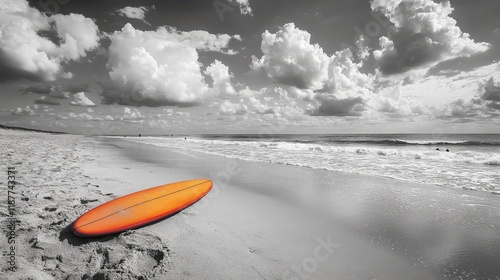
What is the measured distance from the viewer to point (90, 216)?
3.17 m

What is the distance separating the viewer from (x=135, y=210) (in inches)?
139

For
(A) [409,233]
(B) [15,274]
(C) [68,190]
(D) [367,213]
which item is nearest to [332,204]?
(D) [367,213]

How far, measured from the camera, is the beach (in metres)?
2.45

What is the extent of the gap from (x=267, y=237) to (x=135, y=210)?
2131 millimetres

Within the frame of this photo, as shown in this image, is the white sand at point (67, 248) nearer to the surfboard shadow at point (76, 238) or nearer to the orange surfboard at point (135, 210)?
the surfboard shadow at point (76, 238)

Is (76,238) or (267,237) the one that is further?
(267,237)

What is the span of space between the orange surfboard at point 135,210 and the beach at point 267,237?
12 centimetres

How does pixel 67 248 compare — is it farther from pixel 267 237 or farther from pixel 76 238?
pixel 267 237

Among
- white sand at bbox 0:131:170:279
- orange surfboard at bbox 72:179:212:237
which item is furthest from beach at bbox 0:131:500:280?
orange surfboard at bbox 72:179:212:237

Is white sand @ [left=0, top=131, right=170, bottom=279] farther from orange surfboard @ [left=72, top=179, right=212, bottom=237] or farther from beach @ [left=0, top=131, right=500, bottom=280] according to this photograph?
orange surfboard @ [left=72, top=179, right=212, bottom=237]

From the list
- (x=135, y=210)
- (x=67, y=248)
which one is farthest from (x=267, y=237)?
(x=67, y=248)

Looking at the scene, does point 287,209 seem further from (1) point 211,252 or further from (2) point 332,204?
(1) point 211,252

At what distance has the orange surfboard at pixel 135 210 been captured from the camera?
118 inches

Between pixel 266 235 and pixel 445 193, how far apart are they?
534 cm
